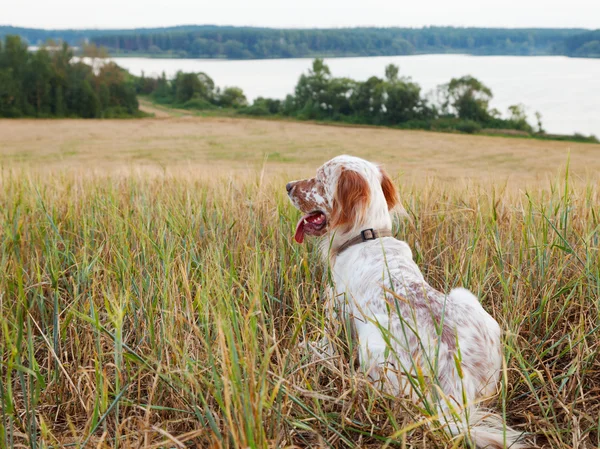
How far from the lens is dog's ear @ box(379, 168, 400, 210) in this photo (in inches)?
124

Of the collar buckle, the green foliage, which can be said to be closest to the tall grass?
the collar buckle

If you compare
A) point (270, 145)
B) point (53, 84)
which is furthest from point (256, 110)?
point (53, 84)

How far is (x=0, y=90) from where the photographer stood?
2438cm

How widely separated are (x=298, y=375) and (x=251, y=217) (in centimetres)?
190

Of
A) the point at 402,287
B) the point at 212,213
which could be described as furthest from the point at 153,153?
the point at 402,287

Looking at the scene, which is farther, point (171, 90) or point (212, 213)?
point (171, 90)

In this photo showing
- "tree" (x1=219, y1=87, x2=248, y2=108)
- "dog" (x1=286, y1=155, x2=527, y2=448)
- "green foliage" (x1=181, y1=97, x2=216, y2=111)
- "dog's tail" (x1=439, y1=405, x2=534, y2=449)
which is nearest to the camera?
"dog's tail" (x1=439, y1=405, x2=534, y2=449)

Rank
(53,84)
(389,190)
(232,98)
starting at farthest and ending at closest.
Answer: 1. (232,98)
2. (53,84)
3. (389,190)

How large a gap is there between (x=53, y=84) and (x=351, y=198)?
89.1 feet

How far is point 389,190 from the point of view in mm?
3156

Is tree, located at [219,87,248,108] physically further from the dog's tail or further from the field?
the dog's tail

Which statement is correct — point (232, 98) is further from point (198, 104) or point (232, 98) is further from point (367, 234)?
point (367, 234)

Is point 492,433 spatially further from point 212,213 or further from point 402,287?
point 212,213

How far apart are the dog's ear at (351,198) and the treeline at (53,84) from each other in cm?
2577
